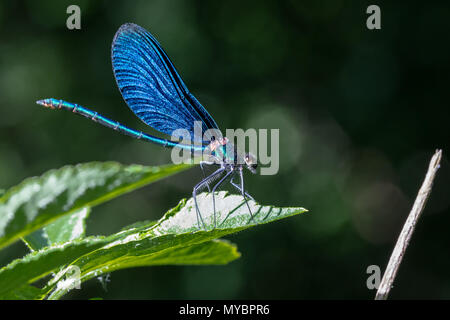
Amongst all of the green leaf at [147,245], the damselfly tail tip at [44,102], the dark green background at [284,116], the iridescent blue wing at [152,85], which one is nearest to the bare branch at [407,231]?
the green leaf at [147,245]

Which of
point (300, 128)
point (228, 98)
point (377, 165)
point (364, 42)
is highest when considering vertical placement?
point (364, 42)

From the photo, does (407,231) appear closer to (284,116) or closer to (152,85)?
(152,85)

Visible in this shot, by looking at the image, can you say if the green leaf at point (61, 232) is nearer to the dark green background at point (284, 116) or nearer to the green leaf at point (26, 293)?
the green leaf at point (26, 293)
